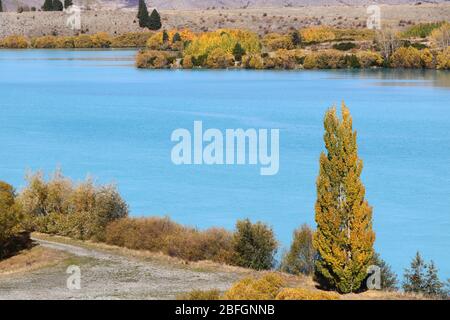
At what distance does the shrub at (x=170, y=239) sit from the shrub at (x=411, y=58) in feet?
195

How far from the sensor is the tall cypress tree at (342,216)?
931 inches

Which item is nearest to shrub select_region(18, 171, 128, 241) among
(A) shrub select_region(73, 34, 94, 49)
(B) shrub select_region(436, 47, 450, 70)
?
(B) shrub select_region(436, 47, 450, 70)

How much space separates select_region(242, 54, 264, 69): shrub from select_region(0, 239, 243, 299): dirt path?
6364 cm

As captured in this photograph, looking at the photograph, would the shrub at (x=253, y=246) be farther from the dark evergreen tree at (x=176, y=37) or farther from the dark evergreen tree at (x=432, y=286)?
the dark evergreen tree at (x=176, y=37)

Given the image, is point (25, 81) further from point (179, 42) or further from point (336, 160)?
point (336, 160)

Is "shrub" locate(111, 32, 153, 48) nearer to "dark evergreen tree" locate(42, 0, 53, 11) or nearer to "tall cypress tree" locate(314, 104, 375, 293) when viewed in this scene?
"dark evergreen tree" locate(42, 0, 53, 11)

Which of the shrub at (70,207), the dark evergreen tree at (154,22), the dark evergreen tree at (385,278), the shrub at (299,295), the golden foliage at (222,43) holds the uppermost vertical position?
Answer: the dark evergreen tree at (154,22)

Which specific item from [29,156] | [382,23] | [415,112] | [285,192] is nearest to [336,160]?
[285,192]

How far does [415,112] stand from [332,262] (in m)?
33.4

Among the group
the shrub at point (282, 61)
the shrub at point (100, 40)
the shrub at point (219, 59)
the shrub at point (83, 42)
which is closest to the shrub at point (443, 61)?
the shrub at point (282, 61)

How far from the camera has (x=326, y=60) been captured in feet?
289

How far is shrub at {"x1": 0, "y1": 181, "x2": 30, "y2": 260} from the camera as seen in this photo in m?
28.1
